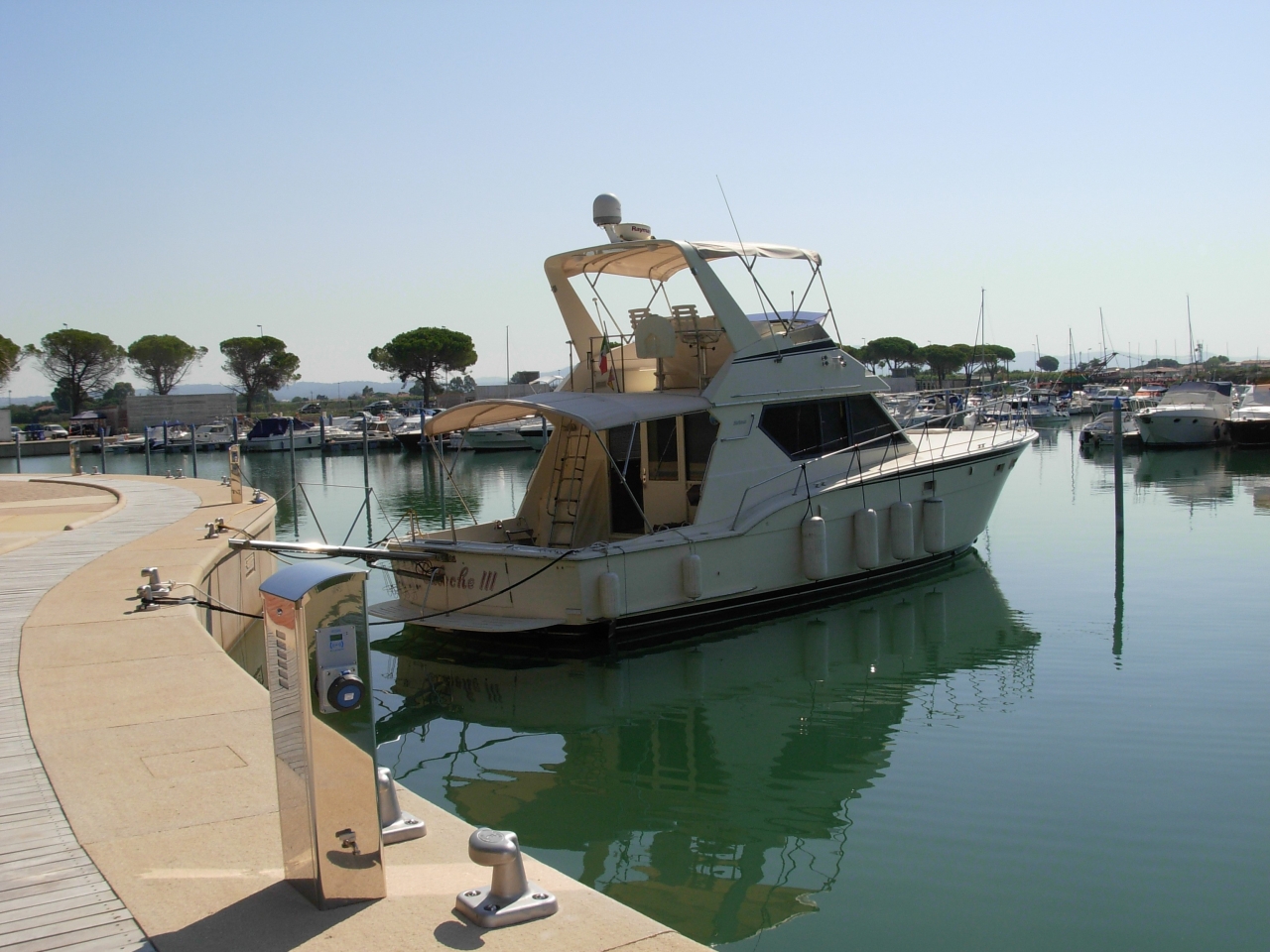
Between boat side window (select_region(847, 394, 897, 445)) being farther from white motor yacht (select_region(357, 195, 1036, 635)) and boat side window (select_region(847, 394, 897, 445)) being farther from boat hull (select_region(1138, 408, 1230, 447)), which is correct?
boat hull (select_region(1138, 408, 1230, 447))

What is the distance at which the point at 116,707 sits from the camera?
6.74m

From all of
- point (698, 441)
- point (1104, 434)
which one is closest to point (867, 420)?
point (698, 441)

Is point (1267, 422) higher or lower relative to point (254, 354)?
lower

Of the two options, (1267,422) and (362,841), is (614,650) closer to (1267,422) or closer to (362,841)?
(362,841)

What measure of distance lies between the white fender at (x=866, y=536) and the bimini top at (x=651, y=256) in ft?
12.2

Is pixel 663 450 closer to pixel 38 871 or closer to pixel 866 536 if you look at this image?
pixel 866 536

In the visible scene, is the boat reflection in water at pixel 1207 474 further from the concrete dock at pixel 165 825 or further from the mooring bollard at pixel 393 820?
the mooring bollard at pixel 393 820

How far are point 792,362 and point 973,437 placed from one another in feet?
16.4

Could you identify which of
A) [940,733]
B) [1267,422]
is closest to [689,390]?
[940,733]

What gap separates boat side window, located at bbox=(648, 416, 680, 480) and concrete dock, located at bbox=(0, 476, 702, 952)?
6032mm

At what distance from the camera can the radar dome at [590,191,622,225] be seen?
44.5ft

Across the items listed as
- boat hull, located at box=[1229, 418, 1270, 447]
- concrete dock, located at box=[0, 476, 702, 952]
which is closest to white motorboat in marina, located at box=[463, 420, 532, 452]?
boat hull, located at box=[1229, 418, 1270, 447]

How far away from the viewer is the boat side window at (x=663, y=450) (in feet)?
43.6

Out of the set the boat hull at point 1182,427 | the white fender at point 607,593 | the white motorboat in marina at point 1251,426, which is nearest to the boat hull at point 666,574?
the white fender at point 607,593
